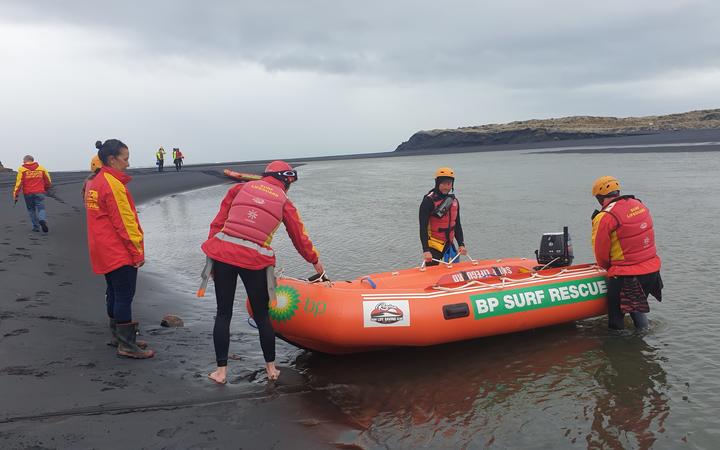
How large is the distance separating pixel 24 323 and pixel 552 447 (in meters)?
4.34

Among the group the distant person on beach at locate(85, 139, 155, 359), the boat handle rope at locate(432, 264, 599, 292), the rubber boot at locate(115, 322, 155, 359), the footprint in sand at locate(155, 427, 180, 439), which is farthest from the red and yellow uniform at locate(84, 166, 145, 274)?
the boat handle rope at locate(432, 264, 599, 292)

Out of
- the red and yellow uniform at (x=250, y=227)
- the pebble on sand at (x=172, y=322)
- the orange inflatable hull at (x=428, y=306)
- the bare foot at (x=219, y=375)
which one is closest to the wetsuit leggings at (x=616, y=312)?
the orange inflatable hull at (x=428, y=306)

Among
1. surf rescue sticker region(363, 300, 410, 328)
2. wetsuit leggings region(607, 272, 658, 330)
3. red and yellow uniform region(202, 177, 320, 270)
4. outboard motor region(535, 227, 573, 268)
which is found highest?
red and yellow uniform region(202, 177, 320, 270)

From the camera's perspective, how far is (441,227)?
6.04m

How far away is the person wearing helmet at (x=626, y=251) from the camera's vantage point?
4.94m

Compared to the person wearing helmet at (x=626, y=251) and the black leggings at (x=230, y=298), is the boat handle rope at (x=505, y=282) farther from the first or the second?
the black leggings at (x=230, y=298)

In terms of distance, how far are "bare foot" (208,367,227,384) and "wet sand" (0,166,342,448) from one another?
0.23 ft

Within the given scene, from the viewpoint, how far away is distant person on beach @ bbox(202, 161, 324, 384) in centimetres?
368

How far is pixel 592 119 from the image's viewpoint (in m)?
72.1

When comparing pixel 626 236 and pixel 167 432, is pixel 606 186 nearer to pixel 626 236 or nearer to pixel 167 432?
pixel 626 236

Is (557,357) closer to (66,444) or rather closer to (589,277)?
(589,277)

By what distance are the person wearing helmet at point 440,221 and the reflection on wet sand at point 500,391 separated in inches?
51.4

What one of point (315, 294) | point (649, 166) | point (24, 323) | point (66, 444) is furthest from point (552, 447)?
point (649, 166)

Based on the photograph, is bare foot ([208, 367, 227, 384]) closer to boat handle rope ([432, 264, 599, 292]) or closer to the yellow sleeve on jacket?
the yellow sleeve on jacket
